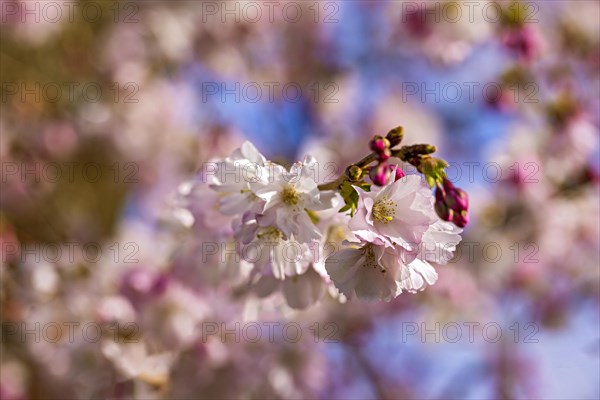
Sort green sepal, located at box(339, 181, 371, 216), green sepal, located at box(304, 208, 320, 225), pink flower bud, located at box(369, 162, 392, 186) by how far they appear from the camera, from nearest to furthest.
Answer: pink flower bud, located at box(369, 162, 392, 186) → green sepal, located at box(339, 181, 371, 216) → green sepal, located at box(304, 208, 320, 225)

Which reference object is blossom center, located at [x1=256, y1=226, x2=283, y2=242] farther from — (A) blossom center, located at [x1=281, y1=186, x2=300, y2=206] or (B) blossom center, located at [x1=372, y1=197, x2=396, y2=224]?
(B) blossom center, located at [x1=372, y1=197, x2=396, y2=224]

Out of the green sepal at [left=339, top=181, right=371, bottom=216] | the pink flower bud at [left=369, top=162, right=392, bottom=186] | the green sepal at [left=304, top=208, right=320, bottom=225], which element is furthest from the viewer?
the green sepal at [left=304, top=208, right=320, bottom=225]

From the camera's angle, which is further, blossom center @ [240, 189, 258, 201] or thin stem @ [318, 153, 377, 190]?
blossom center @ [240, 189, 258, 201]

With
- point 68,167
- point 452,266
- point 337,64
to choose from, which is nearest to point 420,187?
point 452,266

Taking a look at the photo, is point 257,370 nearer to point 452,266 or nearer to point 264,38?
point 452,266

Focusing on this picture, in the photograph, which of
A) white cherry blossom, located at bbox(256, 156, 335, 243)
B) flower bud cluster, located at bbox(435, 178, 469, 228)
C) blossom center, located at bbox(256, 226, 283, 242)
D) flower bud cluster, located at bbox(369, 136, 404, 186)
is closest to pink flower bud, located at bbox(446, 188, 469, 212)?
flower bud cluster, located at bbox(435, 178, 469, 228)

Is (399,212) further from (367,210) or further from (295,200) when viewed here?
(295,200)


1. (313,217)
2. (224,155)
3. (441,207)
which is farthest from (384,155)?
(224,155)

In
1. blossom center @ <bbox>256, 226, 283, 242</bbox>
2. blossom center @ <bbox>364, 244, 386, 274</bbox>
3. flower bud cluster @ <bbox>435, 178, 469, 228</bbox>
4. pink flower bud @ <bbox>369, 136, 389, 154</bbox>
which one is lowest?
blossom center @ <bbox>364, 244, 386, 274</bbox>
